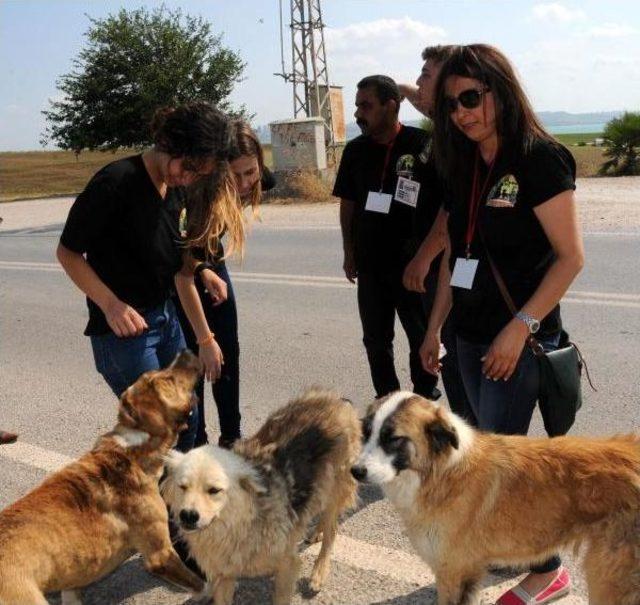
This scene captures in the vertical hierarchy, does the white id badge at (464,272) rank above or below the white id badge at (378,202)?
below

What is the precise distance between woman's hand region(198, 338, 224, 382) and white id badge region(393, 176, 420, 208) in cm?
159

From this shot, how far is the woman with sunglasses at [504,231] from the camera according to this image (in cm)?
266

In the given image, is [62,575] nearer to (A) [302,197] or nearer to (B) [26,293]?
(B) [26,293]

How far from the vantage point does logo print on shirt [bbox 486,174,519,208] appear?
8.87 ft

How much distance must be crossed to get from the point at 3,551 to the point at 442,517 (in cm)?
178

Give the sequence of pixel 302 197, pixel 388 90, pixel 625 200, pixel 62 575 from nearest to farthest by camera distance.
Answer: pixel 62 575
pixel 388 90
pixel 625 200
pixel 302 197

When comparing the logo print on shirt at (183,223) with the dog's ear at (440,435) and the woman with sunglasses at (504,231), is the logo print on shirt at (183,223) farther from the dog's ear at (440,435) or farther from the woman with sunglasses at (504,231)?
the dog's ear at (440,435)

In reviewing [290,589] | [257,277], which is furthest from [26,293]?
[290,589]

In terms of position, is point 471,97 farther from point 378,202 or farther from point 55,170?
point 55,170

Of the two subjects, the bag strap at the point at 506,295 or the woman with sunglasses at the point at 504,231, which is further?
the bag strap at the point at 506,295

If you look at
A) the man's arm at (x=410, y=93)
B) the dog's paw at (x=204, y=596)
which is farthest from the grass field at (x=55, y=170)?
the dog's paw at (x=204, y=596)

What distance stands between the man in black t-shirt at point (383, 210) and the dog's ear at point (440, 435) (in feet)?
6.36

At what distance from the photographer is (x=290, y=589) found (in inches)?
123

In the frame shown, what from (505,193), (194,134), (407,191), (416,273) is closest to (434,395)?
(416,273)
